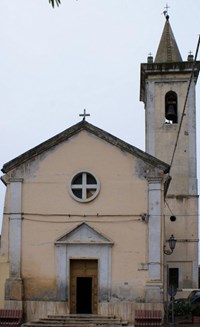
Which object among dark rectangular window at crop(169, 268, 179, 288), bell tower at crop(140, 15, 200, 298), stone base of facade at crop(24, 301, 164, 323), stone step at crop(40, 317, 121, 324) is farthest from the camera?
bell tower at crop(140, 15, 200, 298)

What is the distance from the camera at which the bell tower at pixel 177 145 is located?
3086 centimetres

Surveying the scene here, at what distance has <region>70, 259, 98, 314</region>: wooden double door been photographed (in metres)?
21.7

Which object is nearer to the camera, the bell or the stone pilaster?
the stone pilaster

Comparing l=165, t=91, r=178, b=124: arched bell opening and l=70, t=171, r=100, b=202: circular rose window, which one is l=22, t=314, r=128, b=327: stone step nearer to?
l=70, t=171, r=100, b=202: circular rose window

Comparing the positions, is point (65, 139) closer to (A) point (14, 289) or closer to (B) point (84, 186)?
(B) point (84, 186)

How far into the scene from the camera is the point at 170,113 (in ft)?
105

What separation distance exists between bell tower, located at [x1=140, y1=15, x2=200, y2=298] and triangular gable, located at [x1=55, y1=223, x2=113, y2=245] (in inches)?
382

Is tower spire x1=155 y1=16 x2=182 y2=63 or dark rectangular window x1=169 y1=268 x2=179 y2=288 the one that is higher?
tower spire x1=155 y1=16 x2=182 y2=63

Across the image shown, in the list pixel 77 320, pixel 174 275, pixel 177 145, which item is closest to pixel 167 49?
pixel 177 145

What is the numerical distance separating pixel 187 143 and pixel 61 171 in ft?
38.4

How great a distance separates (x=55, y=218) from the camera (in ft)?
72.5

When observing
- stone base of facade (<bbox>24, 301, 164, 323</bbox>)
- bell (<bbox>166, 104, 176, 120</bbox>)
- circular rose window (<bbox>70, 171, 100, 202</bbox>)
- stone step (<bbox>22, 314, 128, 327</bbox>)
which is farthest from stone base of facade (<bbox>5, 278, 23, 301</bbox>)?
bell (<bbox>166, 104, 176, 120</bbox>)

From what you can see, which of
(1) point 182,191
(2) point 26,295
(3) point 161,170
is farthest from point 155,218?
(1) point 182,191

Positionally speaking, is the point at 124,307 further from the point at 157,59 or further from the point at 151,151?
the point at 157,59
